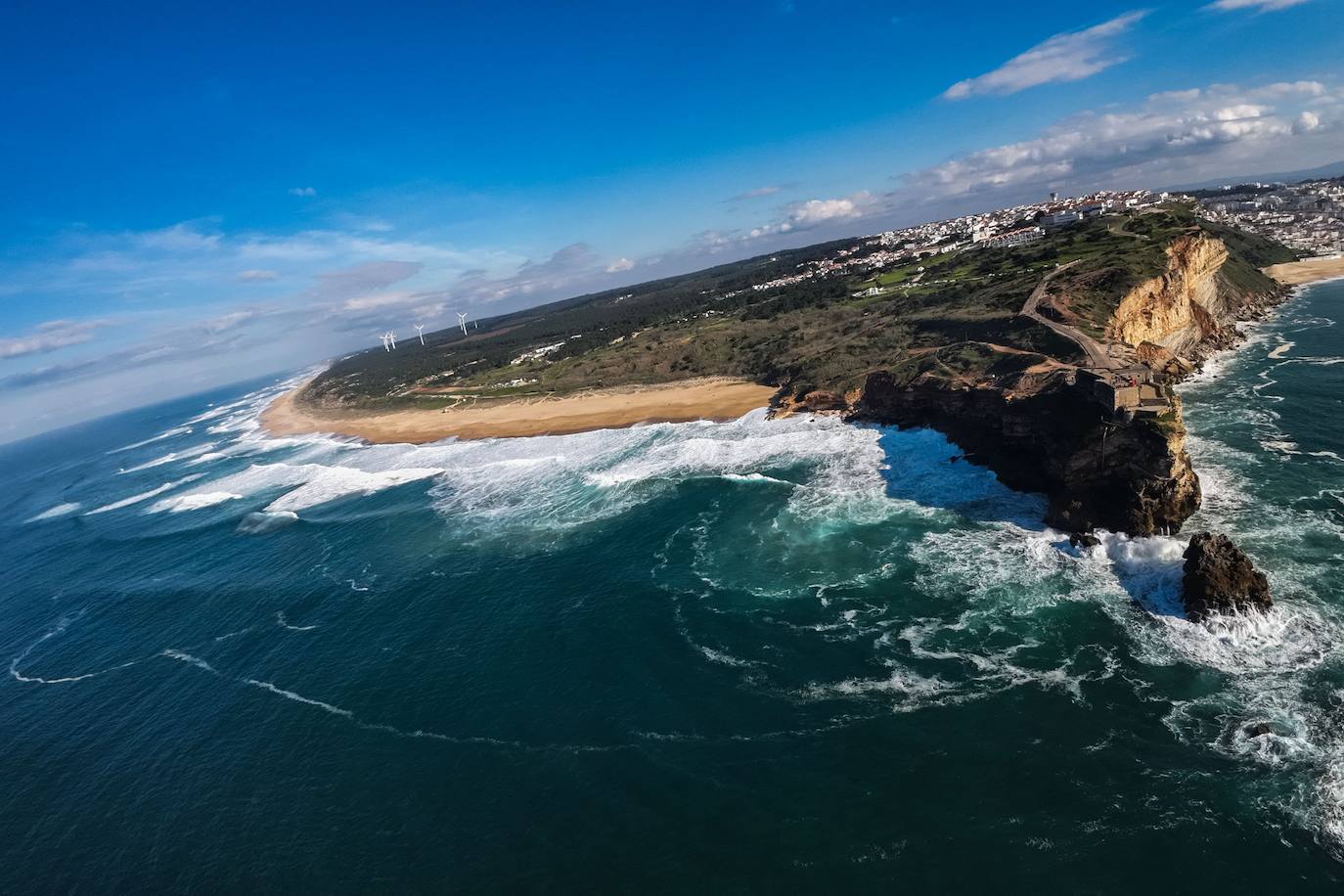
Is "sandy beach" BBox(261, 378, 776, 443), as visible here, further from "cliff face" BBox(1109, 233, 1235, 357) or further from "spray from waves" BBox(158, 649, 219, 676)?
"spray from waves" BBox(158, 649, 219, 676)

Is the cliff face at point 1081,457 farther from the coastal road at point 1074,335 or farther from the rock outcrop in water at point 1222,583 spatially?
the rock outcrop in water at point 1222,583

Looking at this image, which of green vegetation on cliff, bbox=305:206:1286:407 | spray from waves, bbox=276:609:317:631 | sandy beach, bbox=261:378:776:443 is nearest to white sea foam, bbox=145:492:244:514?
sandy beach, bbox=261:378:776:443

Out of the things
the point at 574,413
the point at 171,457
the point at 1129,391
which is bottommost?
the point at 1129,391

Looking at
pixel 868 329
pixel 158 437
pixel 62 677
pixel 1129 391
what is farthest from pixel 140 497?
pixel 1129 391

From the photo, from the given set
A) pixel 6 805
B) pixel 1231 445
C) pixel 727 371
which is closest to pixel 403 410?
pixel 727 371

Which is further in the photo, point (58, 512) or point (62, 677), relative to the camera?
point (58, 512)

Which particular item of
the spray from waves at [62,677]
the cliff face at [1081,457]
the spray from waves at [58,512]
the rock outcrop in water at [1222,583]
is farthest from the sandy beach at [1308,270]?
the spray from waves at [58,512]

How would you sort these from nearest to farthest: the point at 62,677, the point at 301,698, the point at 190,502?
the point at 301,698 → the point at 62,677 → the point at 190,502

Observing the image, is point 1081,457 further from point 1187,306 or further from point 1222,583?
point 1187,306

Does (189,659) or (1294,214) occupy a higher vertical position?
(1294,214)
